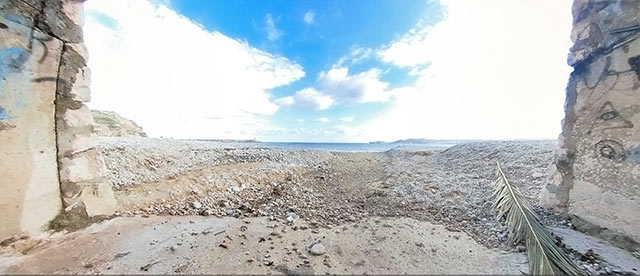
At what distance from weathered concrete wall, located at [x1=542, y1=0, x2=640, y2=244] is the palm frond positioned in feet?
2.62

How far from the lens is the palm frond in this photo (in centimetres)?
214

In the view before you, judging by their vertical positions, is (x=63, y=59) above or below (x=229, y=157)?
above

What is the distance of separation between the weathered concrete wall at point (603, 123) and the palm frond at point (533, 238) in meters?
0.80

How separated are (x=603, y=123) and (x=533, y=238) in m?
2.23

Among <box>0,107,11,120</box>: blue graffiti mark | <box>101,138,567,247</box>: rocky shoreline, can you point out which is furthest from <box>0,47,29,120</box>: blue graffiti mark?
<box>101,138,567,247</box>: rocky shoreline

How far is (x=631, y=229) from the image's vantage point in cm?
271

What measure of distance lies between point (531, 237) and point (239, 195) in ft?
15.8

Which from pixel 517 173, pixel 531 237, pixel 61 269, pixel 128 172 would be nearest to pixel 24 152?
pixel 61 269

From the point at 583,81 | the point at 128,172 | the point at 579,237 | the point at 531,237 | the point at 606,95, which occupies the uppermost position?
the point at 583,81

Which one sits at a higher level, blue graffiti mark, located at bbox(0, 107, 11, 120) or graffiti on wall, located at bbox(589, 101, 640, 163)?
blue graffiti mark, located at bbox(0, 107, 11, 120)

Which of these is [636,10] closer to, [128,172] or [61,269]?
[61,269]

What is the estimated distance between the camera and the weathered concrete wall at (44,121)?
8.19ft

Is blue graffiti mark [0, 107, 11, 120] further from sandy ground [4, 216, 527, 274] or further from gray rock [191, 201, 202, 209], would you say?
gray rock [191, 201, 202, 209]

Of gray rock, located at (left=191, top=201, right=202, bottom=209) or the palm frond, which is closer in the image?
the palm frond
